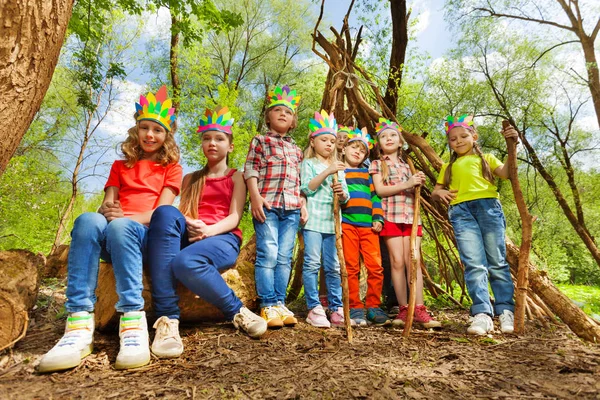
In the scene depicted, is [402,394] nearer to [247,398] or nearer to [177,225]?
[247,398]

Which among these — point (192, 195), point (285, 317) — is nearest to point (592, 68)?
point (285, 317)

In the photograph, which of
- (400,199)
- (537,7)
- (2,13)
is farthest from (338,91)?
(537,7)

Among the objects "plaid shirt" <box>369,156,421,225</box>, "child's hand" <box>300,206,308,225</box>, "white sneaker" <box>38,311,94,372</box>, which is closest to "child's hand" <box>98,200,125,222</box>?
"white sneaker" <box>38,311,94,372</box>

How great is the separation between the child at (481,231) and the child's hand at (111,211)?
232cm

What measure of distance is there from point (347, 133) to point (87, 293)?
2.45 m

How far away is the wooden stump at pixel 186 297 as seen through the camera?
82.9 inches

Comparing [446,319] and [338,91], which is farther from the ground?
[338,91]

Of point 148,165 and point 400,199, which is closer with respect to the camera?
point 148,165

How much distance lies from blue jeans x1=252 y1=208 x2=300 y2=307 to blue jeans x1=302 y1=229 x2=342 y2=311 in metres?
0.15

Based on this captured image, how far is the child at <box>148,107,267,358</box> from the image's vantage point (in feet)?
6.49

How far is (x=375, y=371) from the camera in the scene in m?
1.56

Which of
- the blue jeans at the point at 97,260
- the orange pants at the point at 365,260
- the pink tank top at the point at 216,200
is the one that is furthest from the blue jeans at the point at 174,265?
the orange pants at the point at 365,260

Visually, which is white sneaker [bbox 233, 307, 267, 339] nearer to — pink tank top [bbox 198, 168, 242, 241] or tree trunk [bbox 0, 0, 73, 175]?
pink tank top [bbox 198, 168, 242, 241]

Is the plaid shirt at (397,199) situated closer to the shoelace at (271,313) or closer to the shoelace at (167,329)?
the shoelace at (271,313)
